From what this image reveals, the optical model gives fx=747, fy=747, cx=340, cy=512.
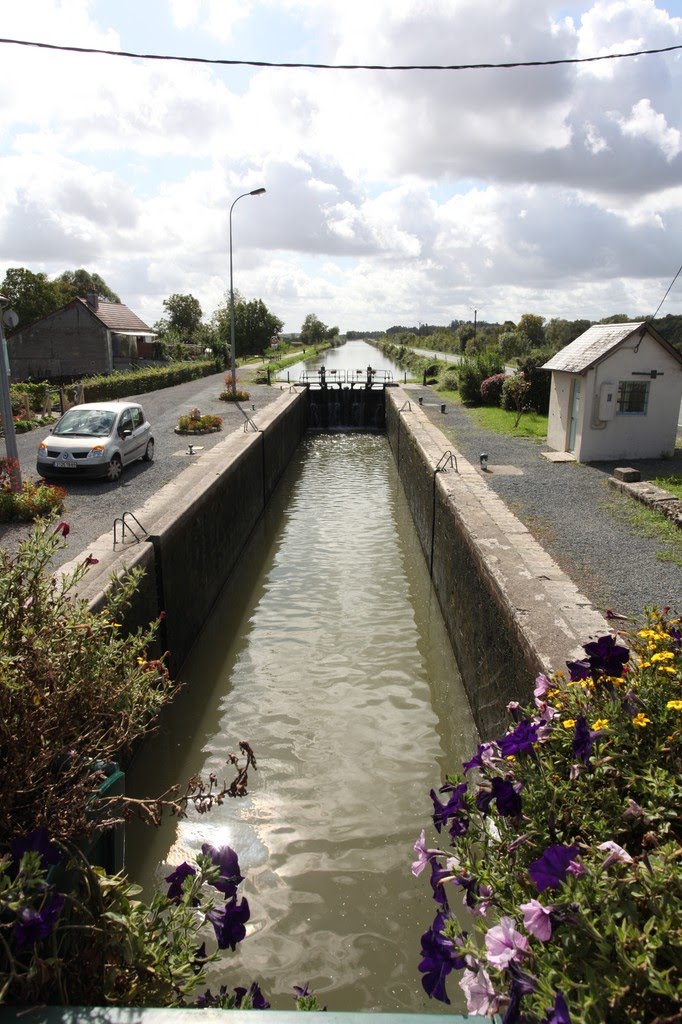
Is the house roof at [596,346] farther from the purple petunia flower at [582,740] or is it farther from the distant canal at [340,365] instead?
the distant canal at [340,365]

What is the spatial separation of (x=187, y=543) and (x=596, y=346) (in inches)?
360

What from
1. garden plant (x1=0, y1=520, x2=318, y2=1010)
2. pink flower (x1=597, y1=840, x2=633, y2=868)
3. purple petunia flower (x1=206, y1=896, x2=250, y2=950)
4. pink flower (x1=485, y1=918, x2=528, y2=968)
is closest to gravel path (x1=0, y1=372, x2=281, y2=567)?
garden plant (x1=0, y1=520, x2=318, y2=1010)

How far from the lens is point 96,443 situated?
12.8 m

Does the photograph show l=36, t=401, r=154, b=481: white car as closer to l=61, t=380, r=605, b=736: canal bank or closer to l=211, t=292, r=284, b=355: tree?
l=61, t=380, r=605, b=736: canal bank

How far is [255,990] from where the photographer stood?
2.09m

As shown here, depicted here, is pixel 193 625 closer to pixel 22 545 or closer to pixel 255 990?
pixel 22 545

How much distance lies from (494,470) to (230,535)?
4747 millimetres

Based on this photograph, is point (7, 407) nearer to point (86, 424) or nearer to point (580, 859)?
point (86, 424)

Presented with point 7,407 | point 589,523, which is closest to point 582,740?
point 589,523

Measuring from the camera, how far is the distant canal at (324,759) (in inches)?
179

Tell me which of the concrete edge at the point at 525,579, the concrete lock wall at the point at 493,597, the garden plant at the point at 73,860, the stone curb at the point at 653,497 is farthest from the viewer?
the stone curb at the point at 653,497

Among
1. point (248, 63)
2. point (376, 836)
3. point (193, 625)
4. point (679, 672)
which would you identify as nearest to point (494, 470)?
point (193, 625)

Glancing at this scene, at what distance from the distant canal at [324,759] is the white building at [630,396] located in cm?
446

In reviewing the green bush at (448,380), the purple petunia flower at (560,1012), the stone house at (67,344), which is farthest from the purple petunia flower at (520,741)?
the stone house at (67,344)
